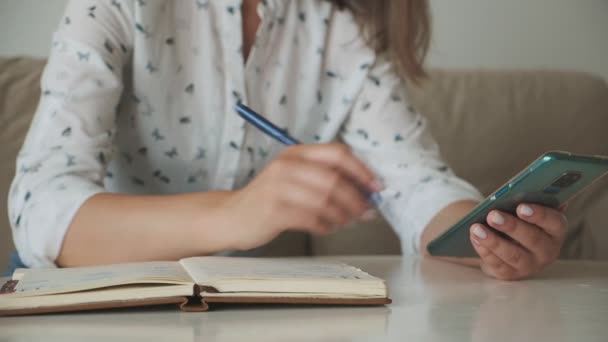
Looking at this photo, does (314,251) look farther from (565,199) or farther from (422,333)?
(422,333)

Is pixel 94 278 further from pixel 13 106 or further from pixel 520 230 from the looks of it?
pixel 13 106

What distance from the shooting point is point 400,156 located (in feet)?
3.70

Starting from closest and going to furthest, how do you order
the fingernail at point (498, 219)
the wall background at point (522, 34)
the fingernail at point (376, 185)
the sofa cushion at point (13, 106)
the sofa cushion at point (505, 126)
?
the fingernail at point (376, 185), the fingernail at point (498, 219), the sofa cushion at point (13, 106), the sofa cushion at point (505, 126), the wall background at point (522, 34)

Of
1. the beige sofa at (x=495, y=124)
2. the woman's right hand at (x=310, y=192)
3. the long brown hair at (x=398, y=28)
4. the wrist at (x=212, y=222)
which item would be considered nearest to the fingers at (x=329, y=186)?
the woman's right hand at (x=310, y=192)

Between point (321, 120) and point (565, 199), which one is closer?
point (565, 199)

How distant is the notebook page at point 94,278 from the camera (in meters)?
0.55

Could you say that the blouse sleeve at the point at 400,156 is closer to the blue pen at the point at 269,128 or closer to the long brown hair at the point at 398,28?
the long brown hair at the point at 398,28

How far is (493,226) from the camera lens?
0.74 m

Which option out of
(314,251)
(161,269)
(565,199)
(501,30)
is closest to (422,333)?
(161,269)

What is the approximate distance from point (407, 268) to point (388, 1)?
487mm

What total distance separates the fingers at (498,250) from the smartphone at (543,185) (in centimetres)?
1

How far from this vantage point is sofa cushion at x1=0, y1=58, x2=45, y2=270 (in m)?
1.47

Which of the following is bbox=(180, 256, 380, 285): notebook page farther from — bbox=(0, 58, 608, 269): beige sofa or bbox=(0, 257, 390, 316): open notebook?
bbox=(0, 58, 608, 269): beige sofa

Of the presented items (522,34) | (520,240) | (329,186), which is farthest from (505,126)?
(329,186)
